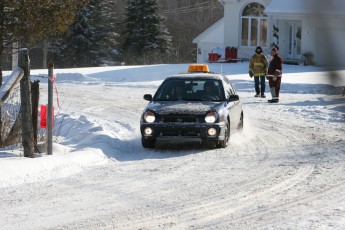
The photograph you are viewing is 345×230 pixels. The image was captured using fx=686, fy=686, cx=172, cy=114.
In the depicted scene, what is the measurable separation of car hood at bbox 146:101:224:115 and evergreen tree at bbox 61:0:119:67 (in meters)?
43.4

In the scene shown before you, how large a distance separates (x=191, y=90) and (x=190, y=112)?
Result: 55.6 inches

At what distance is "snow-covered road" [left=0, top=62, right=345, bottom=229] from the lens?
23.3ft

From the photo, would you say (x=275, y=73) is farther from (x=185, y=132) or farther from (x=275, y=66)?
(x=185, y=132)

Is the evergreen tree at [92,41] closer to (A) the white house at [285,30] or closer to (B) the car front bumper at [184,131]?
(A) the white house at [285,30]

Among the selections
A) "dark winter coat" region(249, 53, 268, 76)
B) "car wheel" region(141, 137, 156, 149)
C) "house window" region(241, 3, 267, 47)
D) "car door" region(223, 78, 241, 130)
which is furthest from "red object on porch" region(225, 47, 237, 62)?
"car wheel" region(141, 137, 156, 149)

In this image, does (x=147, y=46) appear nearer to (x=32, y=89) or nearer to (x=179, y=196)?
(x=32, y=89)

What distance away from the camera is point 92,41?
6053 cm

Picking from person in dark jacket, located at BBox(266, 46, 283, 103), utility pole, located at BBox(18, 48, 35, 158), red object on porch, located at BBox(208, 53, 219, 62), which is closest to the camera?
utility pole, located at BBox(18, 48, 35, 158)

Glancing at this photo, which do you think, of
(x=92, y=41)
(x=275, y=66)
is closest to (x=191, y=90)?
(x=275, y=66)

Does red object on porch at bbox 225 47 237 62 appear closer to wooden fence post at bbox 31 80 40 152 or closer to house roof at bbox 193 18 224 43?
house roof at bbox 193 18 224 43

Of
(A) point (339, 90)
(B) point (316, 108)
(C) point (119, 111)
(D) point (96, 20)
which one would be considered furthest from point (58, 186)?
(D) point (96, 20)

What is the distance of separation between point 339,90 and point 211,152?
37.2 ft

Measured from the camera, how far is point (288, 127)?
1772 centimetres

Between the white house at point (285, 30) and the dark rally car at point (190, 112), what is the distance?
192 centimetres
